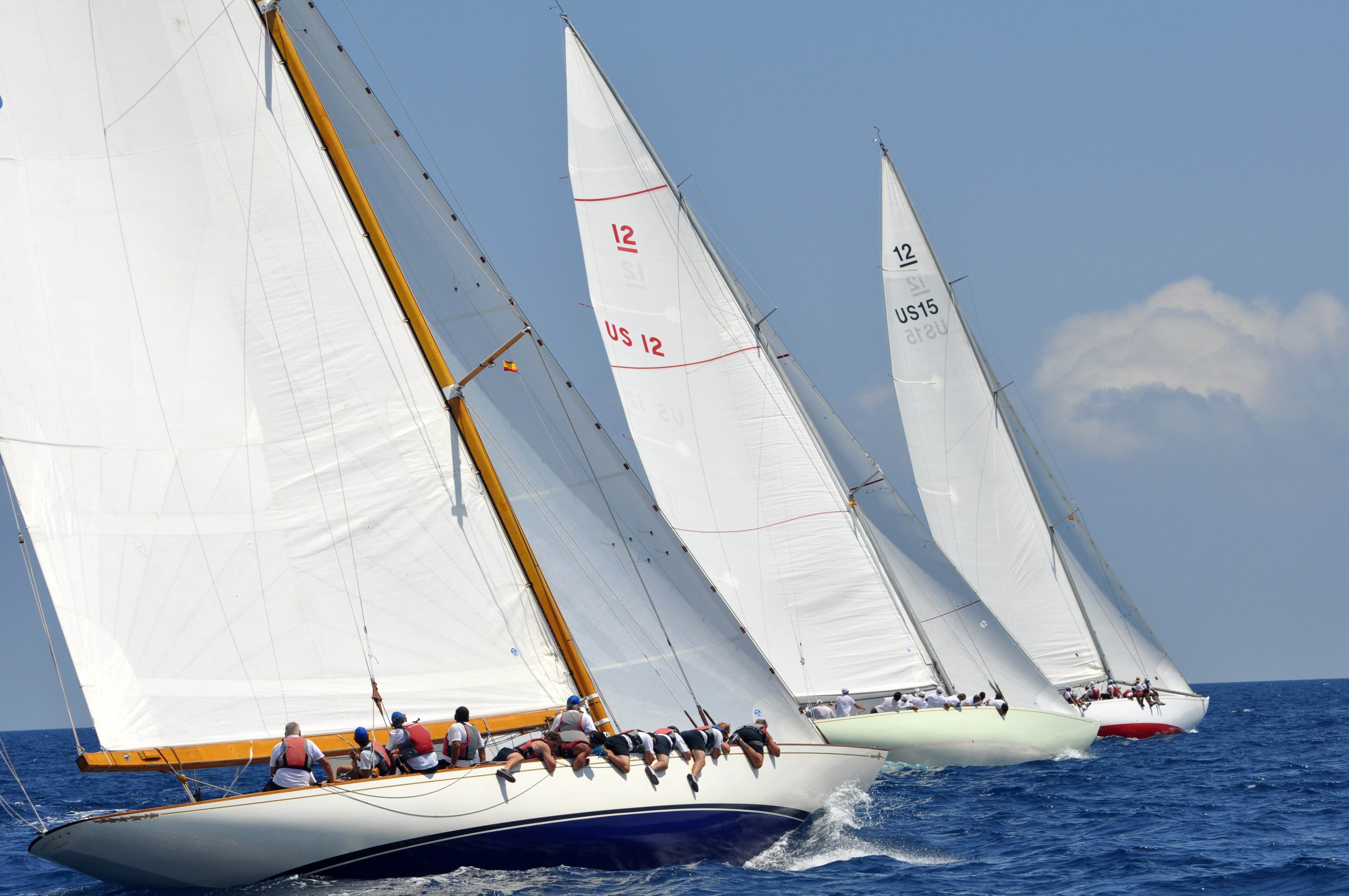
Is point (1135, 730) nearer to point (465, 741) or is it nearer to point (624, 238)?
point (624, 238)

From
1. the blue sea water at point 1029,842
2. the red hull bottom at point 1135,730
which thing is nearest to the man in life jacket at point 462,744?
the blue sea water at point 1029,842

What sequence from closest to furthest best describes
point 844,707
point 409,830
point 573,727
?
1. point 409,830
2. point 573,727
3. point 844,707

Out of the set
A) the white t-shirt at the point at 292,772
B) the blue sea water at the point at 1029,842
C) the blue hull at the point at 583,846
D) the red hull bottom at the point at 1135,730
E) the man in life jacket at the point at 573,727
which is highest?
the man in life jacket at the point at 573,727

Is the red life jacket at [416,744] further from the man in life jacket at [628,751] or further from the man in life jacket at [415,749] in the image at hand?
the man in life jacket at [628,751]

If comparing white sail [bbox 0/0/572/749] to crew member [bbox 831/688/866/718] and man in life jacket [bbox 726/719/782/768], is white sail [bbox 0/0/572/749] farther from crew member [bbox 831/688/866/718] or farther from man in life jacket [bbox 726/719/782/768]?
A: crew member [bbox 831/688/866/718]

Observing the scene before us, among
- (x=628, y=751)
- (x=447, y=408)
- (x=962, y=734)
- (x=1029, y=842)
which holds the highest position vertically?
(x=447, y=408)

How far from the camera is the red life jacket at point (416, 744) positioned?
12.5 m

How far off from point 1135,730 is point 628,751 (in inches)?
862

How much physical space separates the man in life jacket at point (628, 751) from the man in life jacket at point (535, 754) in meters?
0.51

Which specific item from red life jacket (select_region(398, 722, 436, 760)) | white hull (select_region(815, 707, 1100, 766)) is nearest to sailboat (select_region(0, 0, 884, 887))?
red life jacket (select_region(398, 722, 436, 760))

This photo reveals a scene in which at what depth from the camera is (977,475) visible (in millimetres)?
32250

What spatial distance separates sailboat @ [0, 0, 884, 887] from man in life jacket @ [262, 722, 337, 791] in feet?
1.54

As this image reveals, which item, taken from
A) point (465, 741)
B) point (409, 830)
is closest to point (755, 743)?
point (465, 741)

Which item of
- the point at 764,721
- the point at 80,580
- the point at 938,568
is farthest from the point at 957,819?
the point at 80,580
